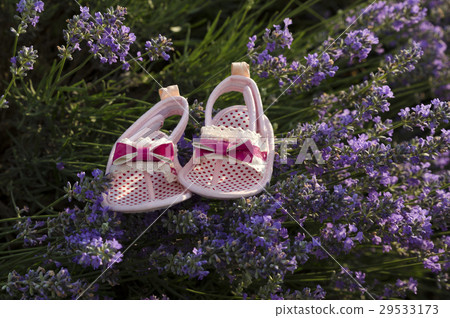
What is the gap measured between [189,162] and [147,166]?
4.9 inches

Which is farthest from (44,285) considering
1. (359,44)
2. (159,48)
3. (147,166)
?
(359,44)

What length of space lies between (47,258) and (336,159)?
2.59 feet

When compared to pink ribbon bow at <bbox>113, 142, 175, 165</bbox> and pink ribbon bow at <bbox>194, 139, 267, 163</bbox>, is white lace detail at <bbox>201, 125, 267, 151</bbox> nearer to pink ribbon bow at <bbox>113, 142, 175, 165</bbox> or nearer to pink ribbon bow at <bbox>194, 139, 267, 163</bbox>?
pink ribbon bow at <bbox>194, 139, 267, 163</bbox>

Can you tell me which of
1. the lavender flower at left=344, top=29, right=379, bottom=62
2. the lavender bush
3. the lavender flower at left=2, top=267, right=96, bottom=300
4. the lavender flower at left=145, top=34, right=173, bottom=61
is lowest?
the lavender flower at left=2, top=267, right=96, bottom=300

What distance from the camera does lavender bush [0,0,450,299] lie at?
1291mm

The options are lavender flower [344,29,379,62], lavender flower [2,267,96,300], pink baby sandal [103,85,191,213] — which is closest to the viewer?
lavender flower [2,267,96,300]

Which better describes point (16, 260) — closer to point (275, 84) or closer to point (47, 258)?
point (47, 258)

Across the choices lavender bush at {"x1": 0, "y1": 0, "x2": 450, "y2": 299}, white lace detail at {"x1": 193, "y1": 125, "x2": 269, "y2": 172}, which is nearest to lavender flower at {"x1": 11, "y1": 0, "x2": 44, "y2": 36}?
lavender bush at {"x1": 0, "y1": 0, "x2": 450, "y2": 299}

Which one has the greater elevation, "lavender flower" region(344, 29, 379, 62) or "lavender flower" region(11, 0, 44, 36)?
"lavender flower" region(344, 29, 379, 62)

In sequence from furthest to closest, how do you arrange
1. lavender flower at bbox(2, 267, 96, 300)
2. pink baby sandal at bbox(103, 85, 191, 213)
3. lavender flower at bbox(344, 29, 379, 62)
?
lavender flower at bbox(344, 29, 379, 62), pink baby sandal at bbox(103, 85, 191, 213), lavender flower at bbox(2, 267, 96, 300)

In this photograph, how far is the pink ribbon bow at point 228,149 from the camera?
4.86 feet

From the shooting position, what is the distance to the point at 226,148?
1487 mm

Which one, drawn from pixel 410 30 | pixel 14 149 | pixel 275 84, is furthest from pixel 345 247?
pixel 410 30

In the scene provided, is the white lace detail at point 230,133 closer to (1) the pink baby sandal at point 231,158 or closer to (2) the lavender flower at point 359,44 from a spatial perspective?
(1) the pink baby sandal at point 231,158
